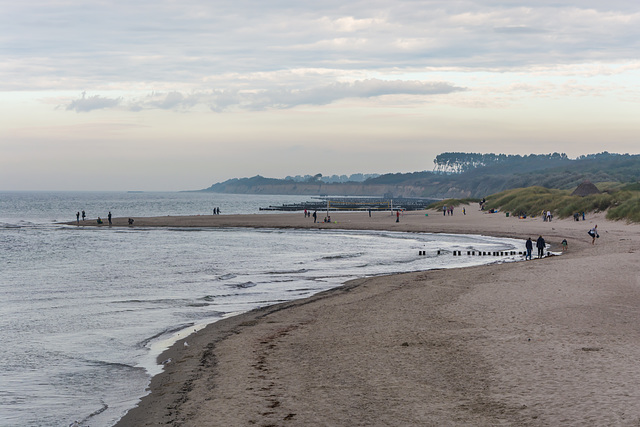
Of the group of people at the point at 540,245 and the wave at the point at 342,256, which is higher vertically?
the group of people at the point at 540,245

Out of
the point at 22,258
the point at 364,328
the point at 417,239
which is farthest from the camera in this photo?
the point at 417,239

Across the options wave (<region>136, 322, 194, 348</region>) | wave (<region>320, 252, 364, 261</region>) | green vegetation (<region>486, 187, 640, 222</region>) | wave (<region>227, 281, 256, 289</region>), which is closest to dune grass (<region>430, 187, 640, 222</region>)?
green vegetation (<region>486, 187, 640, 222</region>)

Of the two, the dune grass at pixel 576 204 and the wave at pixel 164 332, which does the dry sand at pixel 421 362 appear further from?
the dune grass at pixel 576 204

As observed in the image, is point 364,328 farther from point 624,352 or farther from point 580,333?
point 624,352

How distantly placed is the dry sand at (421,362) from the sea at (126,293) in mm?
1153

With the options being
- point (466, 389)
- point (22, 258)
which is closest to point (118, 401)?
point (466, 389)

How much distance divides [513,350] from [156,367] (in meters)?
7.15

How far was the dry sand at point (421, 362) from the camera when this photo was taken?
8.38 meters

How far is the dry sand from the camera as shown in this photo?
8.38 m

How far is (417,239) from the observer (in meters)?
51.4

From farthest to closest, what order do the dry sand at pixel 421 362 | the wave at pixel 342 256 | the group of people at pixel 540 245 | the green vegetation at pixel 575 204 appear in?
the green vegetation at pixel 575 204
the wave at pixel 342 256
the group of people at pixel 540 245
the dry sand at pixel 421 362

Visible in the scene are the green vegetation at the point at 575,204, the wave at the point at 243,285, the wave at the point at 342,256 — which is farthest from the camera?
the green vegetation at the point at 575,204

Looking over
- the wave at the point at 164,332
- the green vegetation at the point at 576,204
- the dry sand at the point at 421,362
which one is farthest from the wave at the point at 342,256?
the green vegetation at the point at 576,204

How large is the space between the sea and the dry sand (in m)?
1.15
